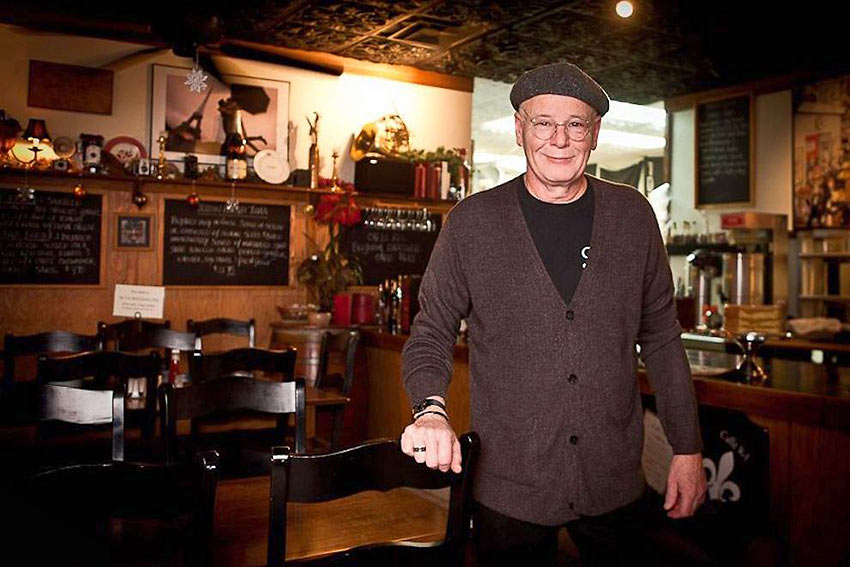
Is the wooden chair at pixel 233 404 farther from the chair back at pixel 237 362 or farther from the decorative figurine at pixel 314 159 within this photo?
the decorative figurine at pixel 314 159

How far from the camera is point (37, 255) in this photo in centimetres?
528

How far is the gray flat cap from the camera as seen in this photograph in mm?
1743

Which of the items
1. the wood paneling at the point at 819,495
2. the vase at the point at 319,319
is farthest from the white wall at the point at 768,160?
the wood paneling at the point at 819,495

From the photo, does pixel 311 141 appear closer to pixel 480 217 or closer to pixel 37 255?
pixel 37 255

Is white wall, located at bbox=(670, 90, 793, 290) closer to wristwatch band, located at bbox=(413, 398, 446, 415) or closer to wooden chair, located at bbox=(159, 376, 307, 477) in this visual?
wooden chair, located at bbox=(159, 376, 307, 477)

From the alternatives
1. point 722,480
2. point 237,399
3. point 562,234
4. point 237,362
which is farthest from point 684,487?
point 237,362

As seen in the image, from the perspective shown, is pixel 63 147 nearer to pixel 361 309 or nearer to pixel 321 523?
pixel 361 309

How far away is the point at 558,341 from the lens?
1.72m

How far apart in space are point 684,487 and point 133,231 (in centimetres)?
464

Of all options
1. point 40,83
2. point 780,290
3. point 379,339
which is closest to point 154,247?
point 40,83

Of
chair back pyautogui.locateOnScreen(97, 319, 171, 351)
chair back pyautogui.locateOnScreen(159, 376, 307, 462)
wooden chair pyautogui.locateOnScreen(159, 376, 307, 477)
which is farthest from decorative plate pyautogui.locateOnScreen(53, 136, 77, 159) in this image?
chair back pyautogui.locateOnScreen(159, 376, 307, 462)

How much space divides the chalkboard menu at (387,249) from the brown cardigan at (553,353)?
14.7 feet

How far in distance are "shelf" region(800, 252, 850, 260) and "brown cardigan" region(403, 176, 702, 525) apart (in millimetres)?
5021

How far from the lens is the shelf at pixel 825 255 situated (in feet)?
20.2
